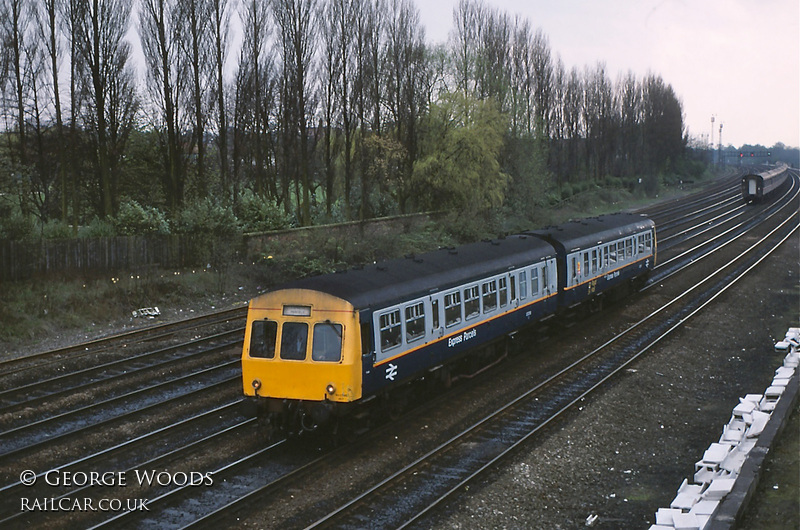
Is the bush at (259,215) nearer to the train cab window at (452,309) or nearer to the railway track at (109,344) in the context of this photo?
the railway track at (109,344)

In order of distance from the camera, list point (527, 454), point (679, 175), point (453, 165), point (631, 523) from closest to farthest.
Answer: point (631, 523)
point (527, 454)
point (453, 165)
point (679, 175)

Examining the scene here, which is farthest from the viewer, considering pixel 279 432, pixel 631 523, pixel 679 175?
pixel 679 175

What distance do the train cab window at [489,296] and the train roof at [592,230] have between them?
16.3 feet

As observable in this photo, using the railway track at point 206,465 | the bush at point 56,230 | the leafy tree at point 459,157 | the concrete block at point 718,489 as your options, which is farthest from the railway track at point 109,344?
the leafy tree at point 459,157

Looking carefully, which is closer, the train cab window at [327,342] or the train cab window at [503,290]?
the train cab window at [327,342]

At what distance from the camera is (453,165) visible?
4284 cm

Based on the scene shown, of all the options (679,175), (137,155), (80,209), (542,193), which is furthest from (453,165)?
(679,175)

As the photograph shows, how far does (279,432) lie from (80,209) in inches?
916

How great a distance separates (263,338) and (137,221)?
17151 millimetres

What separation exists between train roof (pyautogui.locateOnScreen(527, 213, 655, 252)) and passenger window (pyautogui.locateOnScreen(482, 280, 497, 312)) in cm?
496

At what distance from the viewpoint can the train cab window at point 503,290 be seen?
725 inches

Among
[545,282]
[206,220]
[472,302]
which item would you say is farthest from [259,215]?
[472,302]

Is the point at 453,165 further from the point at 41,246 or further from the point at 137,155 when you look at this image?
the point at 41,246

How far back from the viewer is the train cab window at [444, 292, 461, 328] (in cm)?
1605
